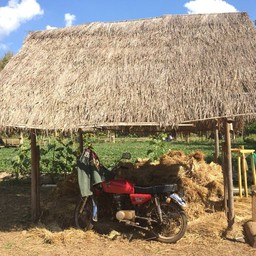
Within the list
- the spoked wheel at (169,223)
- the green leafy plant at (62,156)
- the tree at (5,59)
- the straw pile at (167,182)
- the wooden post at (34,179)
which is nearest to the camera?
the spoked wheel at (169,223)

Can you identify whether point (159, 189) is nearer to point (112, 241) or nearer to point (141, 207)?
point (141, 207)

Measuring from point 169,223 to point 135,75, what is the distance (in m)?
2.67

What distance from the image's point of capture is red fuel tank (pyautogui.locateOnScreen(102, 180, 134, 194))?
6.38 metres

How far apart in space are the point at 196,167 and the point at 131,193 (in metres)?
2.74

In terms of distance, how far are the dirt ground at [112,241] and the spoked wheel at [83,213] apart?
18cm

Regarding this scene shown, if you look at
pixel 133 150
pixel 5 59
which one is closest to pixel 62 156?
pixel 133 150

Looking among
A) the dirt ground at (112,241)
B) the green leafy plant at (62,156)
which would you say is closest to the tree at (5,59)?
the green leafy plant at (62,156)

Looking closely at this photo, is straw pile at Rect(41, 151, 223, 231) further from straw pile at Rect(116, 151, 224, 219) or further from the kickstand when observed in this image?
the kickstand

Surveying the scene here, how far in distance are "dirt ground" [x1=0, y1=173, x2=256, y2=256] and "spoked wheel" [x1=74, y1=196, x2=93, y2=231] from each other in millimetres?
177

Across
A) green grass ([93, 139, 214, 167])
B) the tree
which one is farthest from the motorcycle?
the tree

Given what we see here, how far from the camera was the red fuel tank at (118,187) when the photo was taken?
20.9 feet

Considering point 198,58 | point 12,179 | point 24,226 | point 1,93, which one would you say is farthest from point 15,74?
point 12,179

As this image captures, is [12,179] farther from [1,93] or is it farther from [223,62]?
[223,62]

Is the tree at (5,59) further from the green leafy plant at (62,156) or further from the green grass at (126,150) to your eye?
the green leafy plant at (62,156)
